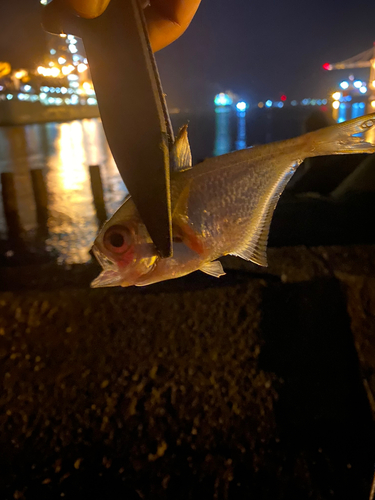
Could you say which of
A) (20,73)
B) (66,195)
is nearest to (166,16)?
(66,195)

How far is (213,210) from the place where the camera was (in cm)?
97

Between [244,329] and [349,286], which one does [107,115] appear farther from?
[349,286]

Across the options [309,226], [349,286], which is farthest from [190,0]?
[309,226]

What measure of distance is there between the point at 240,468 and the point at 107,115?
269 centimetres

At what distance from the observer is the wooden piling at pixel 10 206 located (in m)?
9.04

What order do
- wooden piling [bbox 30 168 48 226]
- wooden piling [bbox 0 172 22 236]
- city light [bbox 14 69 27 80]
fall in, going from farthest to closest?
Result: city light [bbox 14 69 27 80] → wooden piling [bbox 30 168 48 226] → wooden piling [bbox 0 172 22 236]

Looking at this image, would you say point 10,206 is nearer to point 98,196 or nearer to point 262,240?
point 98,196

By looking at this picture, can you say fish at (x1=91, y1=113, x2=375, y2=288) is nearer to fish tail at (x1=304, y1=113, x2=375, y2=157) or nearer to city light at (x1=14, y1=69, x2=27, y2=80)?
fish tail at (x1=304, y1=113, x2=375, y2=157)

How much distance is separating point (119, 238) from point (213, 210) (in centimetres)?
27

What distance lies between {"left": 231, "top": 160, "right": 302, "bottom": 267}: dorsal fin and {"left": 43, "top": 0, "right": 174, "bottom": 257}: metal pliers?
348 millimetres

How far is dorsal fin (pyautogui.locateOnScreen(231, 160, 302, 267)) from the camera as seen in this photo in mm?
1045

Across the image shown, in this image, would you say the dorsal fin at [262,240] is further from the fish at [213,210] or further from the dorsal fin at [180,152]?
the dorsal fin at [180,152]

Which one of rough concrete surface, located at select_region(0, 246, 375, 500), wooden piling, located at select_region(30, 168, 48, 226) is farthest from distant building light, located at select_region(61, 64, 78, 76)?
rough concrete surface, located at select_region(0, 246, 375, 500)

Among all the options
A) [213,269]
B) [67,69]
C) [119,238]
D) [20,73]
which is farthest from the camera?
[67,69]
